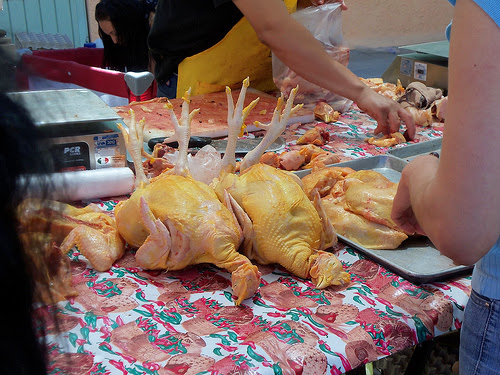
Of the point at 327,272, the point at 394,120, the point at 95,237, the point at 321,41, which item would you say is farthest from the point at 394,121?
the point at 95,237

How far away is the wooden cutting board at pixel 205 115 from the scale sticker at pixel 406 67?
1006mm

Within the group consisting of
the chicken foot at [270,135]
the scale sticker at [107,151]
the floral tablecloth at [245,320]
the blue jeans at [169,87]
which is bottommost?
the floral tablecloth at [245,320]

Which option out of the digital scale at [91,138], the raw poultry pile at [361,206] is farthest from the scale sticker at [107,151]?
the raw poultry pile at [361,206]

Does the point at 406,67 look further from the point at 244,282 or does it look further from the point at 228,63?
the point at 244,282

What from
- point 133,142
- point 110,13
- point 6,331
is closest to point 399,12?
point 110,13

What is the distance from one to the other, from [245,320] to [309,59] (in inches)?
59.8

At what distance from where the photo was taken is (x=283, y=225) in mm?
1334

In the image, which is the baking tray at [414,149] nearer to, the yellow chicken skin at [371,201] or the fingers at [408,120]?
the fingers at [408,120]

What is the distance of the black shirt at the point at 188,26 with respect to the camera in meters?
2.72

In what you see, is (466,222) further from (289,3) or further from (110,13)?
(110,13)

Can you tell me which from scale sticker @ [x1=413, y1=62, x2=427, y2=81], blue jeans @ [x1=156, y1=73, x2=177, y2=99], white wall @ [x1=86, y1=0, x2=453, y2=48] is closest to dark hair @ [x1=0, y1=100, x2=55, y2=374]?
blue jeans @ [x1=156, y1=73, x2=177, y2=99]

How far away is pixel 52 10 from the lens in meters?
6.72

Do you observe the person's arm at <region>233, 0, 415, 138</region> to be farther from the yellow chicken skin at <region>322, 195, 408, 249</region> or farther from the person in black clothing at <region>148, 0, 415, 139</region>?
the yellow chicken skin at <region>322, 195, 408, 249</region>

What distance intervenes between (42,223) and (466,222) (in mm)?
630
